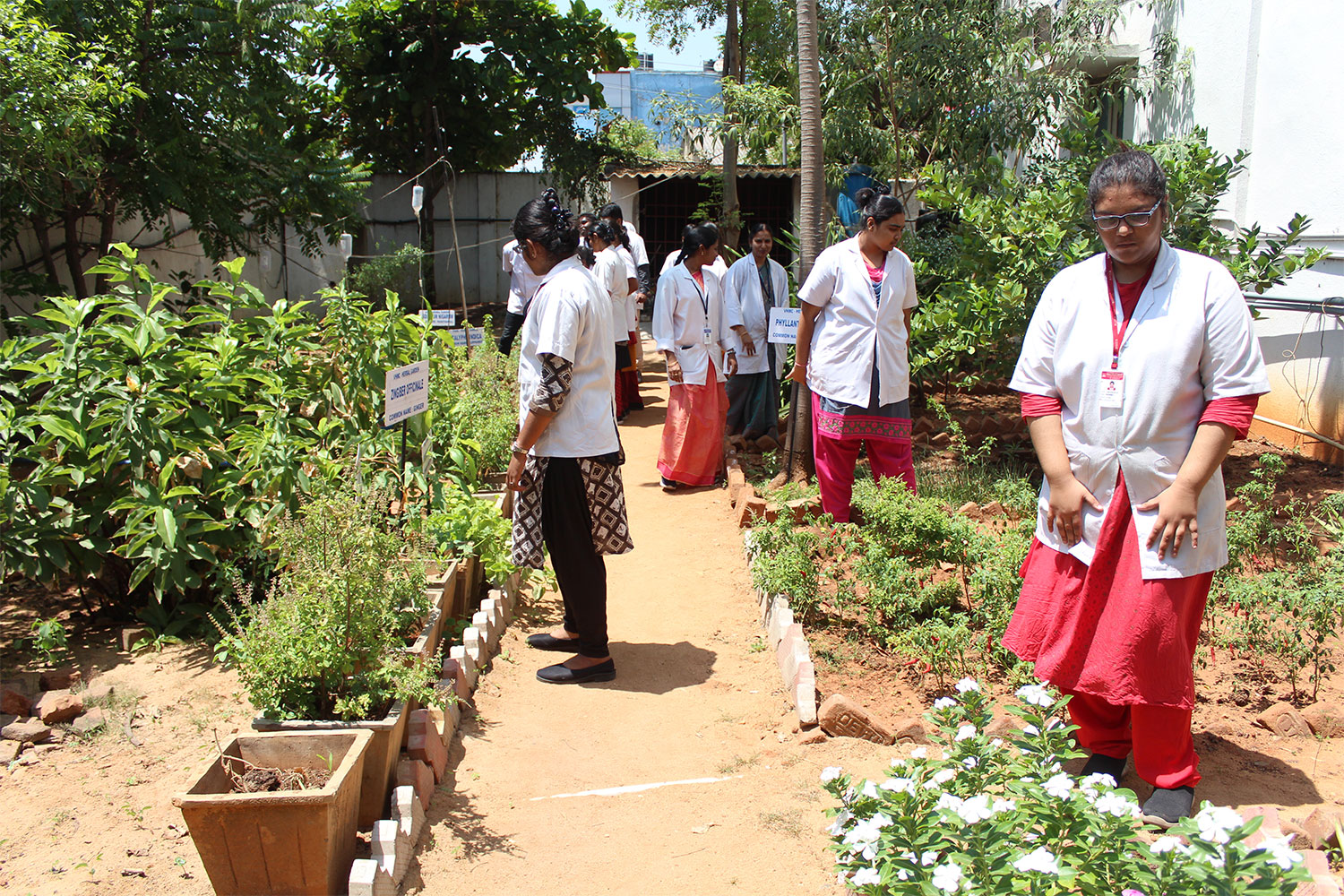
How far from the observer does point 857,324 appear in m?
5.00

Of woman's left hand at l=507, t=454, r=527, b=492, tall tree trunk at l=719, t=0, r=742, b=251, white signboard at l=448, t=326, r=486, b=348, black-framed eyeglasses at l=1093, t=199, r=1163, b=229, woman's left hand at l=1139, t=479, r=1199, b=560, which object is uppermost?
tall tree trunk at l=719, t=0, r=742, b=251

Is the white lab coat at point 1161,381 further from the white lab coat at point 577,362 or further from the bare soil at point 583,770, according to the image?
the white lab coat at point 577,362

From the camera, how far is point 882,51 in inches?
315

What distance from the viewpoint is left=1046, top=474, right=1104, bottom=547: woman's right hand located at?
294cm

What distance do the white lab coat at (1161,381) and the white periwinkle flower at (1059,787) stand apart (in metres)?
0.97

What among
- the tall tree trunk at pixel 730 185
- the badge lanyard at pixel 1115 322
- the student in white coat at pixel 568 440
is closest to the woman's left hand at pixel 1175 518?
the badge lanyard at pixel 1115 322

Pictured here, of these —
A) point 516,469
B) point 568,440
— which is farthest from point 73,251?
point 568,440

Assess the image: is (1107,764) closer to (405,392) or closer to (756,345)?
(405,392)

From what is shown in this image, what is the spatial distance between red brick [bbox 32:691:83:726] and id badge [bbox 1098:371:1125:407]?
12.0ft

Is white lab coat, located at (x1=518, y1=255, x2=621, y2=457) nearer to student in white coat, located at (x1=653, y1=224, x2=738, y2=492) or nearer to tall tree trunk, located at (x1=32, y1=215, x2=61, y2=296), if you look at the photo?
student in white coat, located at (x1=653, y1=224, x2=738, y2=492)

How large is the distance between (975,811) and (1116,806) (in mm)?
278

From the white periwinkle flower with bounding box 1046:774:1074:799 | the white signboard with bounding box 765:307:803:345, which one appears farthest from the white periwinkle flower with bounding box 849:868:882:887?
the white signboard with bounding box 765:307:803:345

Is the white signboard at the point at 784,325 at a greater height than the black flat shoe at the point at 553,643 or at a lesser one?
greater

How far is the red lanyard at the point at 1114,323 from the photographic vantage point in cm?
287
